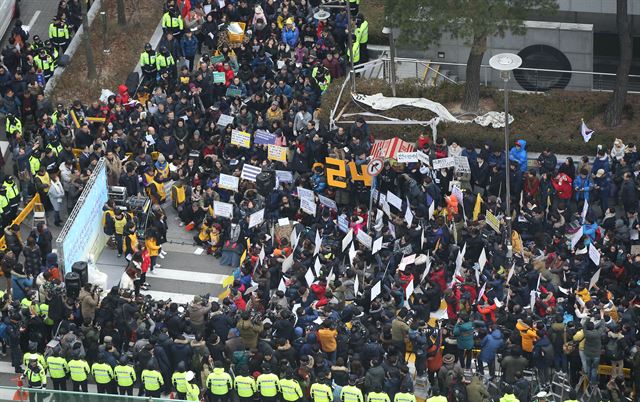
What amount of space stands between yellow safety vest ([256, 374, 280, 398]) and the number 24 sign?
8.12 meters

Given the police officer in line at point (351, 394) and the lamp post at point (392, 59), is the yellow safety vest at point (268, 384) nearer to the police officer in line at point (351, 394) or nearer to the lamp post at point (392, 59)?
the police officer in line at point (351, 394)

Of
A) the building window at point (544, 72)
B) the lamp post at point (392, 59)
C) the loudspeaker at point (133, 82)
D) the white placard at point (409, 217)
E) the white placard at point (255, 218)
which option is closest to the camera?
the white placard at point (409, 217)

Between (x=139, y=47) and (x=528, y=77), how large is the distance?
1111cm

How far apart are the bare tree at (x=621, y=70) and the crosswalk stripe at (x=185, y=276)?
35.7 ft

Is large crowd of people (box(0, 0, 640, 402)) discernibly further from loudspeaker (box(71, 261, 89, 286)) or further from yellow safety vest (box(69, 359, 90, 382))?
loudspeaker (box(71, 261, 89, 286))

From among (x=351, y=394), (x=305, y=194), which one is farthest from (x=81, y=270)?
(x=351, y=394)

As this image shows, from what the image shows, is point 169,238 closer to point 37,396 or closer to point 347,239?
point 347,239

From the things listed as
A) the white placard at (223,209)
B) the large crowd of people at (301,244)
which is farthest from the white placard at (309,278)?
the white placard at (223,209)

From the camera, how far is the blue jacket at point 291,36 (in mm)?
48688

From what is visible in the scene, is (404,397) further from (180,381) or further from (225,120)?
(225,120)

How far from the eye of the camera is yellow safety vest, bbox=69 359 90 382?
3762 cm

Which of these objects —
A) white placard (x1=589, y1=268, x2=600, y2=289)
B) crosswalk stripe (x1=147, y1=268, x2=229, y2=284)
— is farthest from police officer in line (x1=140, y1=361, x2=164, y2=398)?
white placard (x1=589, y1=268, x2=600, y2=289)

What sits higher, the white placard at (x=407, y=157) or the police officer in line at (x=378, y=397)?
the white placard at (x=407, y=157)

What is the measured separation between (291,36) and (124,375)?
14.2 metres
